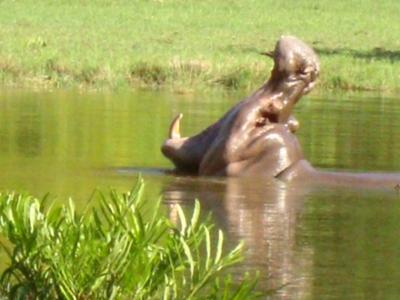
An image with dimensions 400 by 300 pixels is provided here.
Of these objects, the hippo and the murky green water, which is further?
the hippo

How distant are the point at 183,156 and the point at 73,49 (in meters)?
17.8

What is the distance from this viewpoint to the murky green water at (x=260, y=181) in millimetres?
8758

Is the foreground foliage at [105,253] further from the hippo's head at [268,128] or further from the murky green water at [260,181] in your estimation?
the hippo's head at [268,128]

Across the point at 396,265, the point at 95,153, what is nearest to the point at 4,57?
the point at 95,153

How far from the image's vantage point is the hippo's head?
42.3 ft

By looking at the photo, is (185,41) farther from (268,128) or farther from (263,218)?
(263,218)

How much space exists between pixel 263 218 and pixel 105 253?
468 cm

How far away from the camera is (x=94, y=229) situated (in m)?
6.09

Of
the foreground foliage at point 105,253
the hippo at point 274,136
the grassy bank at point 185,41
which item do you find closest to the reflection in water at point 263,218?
the hippo at point 274,136

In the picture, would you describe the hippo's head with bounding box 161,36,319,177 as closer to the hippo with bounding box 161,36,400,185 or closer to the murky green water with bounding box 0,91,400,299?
the hippo with bounding box 161,36,400,185

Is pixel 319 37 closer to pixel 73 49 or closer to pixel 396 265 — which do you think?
pixel 73 49

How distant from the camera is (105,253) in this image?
235 inches

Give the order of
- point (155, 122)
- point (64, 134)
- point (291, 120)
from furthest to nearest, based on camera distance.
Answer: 1. point (155, 122)
2. point (64, 134)
3. point (291, 120)

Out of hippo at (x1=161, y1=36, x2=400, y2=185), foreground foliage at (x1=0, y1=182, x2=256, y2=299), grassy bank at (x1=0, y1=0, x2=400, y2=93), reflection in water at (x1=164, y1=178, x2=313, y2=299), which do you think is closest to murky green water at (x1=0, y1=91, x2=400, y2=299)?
reflection in water at (x1=164, y1=178, x2=313, y2=299)
